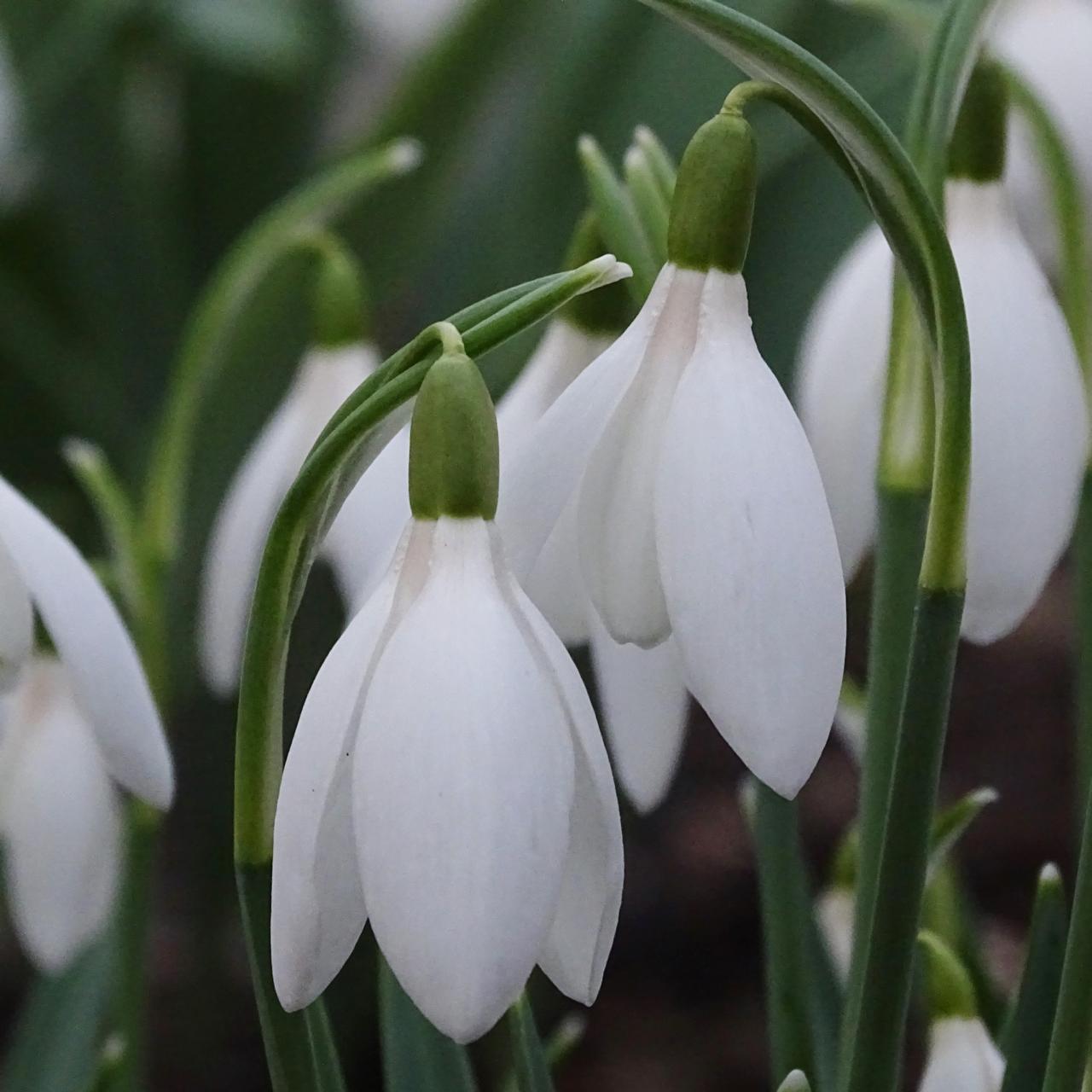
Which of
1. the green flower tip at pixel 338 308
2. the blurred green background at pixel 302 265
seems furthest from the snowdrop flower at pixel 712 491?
the blurred green background at pixel 302 265

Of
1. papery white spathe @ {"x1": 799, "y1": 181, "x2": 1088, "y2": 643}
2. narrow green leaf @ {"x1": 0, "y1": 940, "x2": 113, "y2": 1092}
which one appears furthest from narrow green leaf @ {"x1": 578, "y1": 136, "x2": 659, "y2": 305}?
narrow green leaf @ {"x1": 0, "y1": 940, "x2": 113, "y2": 1092}

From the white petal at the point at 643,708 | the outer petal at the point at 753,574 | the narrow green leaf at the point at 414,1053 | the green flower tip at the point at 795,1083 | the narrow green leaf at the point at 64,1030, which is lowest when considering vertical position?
the narrow green leaf at the point at 64,1030

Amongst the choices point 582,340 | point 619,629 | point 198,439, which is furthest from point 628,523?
point 198,439

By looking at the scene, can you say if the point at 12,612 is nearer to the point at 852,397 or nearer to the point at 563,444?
the point at 563,444

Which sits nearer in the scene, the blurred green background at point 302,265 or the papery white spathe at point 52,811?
the papery white spathe at point 52,811

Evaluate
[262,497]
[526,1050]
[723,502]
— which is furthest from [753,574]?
[262,497]

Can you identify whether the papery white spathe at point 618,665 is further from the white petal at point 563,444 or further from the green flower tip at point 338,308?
the green flower tip at point 338,308
